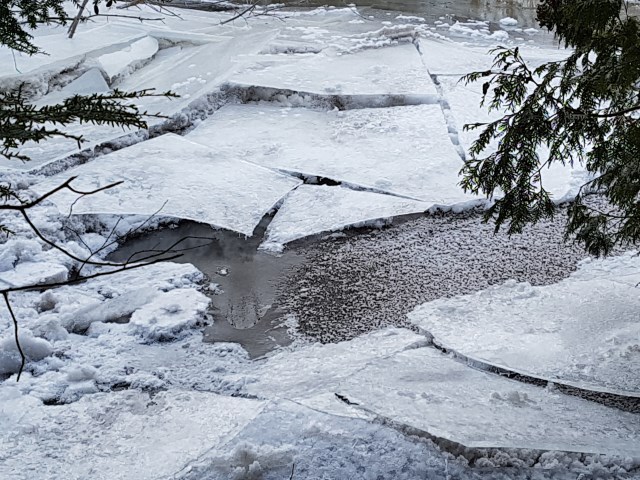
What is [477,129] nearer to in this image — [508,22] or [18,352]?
[18,352]

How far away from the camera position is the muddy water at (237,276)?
4.47m

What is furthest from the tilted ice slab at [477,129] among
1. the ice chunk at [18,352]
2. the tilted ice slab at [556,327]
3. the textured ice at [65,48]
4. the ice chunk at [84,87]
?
the textured ice at [65,48]

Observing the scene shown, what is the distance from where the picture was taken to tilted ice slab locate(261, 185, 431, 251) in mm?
5441

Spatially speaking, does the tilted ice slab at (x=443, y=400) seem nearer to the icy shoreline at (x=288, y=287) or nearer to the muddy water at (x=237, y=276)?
the icy shoreline at (x=288, y=287)

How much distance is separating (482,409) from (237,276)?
2.18 metres

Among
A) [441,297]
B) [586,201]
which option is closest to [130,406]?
[441,297]

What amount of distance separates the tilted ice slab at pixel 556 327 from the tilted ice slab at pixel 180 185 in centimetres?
171

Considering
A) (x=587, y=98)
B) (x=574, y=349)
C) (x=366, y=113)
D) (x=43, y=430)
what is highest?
(x=587, y=98)

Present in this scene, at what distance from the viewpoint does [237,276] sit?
5.08m

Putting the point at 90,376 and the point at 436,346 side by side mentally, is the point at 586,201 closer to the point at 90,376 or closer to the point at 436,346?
the point at 436,346

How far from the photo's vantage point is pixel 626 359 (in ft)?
12.4

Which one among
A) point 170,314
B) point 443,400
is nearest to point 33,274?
point 170,314

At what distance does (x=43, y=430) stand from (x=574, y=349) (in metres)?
2.70

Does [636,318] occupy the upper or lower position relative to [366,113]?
lower
